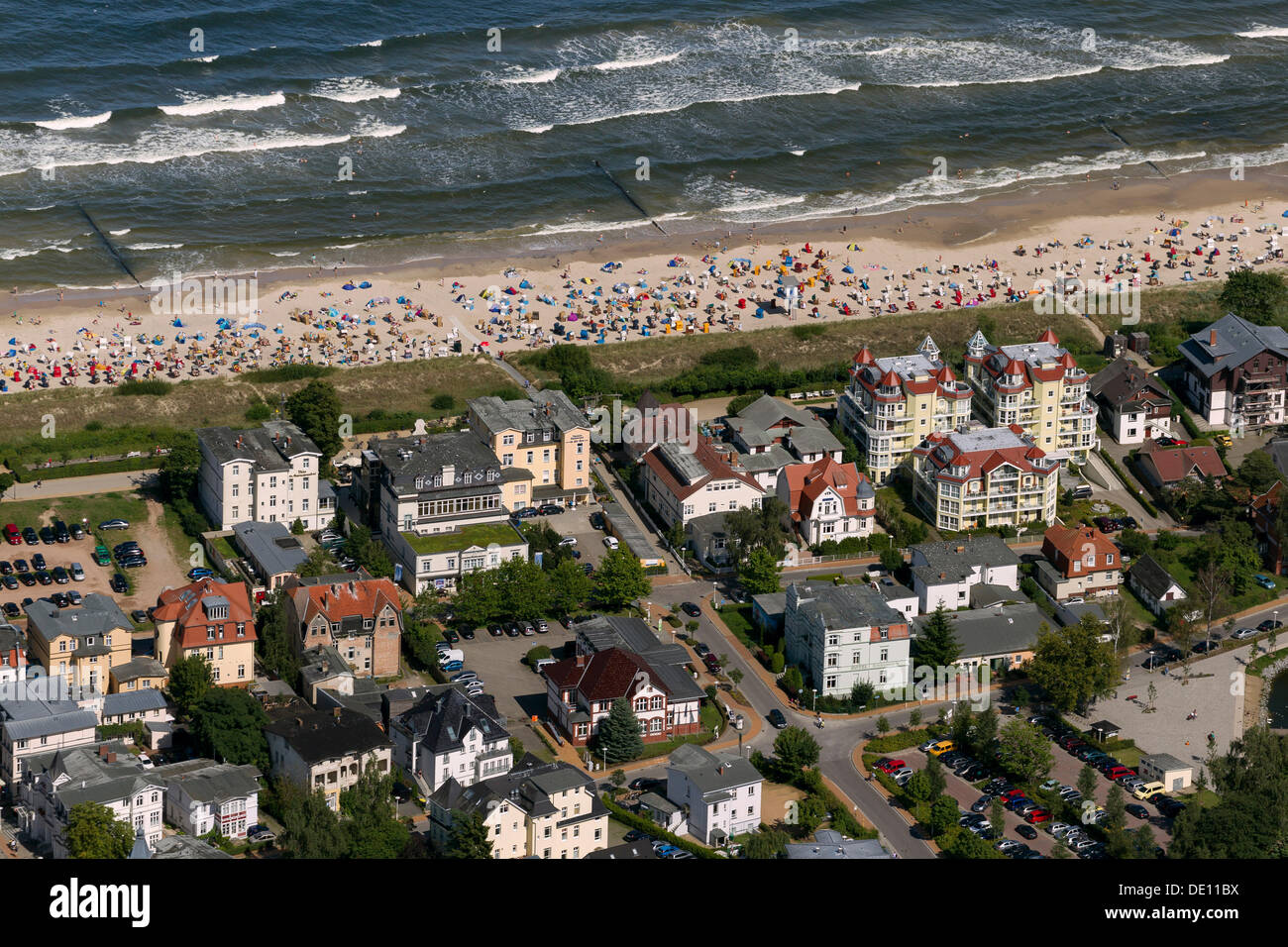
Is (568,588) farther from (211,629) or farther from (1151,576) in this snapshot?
(1151,576)

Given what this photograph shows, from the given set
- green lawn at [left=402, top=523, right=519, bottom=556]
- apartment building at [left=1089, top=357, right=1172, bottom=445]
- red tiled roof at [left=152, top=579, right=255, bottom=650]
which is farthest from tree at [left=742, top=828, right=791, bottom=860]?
apartment building at [left=1089, top=357, right=1172, bottom=445]

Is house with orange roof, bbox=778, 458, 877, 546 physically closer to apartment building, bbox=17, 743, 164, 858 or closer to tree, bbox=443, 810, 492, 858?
tree, bbox=443, 810, 492, 858

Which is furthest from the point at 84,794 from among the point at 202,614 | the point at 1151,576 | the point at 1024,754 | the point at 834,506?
the point at 1151,576

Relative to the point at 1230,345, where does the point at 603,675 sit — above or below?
below

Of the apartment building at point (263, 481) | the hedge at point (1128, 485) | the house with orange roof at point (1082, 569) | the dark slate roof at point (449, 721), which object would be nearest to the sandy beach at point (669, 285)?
the apartment building at point (263, 481)

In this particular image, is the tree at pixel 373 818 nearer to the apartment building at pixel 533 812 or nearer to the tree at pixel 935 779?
the apartment building at pixel 533 812
